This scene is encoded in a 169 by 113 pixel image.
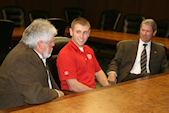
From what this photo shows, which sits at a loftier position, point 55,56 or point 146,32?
point 146,32

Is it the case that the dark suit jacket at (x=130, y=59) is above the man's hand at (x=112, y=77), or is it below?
above

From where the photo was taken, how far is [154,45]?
266 centimetres

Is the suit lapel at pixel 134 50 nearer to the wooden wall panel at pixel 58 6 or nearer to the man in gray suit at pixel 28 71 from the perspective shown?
the man in gray suit at pixel 28 71

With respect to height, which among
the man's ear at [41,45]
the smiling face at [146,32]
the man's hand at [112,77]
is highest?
the man's ear at [41,45]

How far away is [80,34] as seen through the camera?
6.89ft

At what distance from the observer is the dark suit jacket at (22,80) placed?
126 centimetres

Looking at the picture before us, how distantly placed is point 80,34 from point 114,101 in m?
1.03

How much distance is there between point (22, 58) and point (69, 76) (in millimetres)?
640

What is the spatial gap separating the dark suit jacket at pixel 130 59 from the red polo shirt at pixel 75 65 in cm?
48

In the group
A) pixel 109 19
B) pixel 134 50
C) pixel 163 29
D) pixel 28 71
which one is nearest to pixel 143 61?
pixel 134 50

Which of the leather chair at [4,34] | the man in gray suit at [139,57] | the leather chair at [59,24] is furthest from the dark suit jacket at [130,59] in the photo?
the leather chair at [4,34]

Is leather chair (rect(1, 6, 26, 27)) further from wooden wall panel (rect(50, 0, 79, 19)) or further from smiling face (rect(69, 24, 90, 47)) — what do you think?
smiling face (rect(69, 24, 90, 47))

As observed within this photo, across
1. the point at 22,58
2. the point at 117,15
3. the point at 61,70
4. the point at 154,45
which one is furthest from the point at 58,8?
the point at 22,58

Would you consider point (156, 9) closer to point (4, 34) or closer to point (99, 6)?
point (99, 6)
